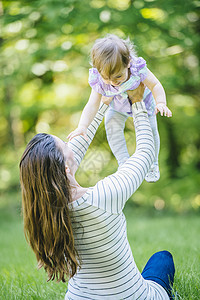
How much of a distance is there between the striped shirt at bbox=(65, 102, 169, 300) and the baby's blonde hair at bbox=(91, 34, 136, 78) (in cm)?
23

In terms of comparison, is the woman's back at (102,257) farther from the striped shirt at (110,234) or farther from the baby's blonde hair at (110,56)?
the baby's blonde hair at (110,56)

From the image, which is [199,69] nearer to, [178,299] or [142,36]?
[142,36]

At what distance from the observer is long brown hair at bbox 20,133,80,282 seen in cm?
152

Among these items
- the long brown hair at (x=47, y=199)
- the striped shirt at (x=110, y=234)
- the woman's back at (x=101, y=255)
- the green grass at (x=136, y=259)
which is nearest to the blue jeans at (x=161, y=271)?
the green grass at (x=136, y=259)

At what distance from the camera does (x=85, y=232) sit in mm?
1579

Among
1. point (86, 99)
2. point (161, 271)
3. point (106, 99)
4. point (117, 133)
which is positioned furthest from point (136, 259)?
point (86, 99)

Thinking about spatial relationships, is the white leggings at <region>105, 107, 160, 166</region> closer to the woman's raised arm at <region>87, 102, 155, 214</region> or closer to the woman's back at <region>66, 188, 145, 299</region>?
the woman's raised arm at <region>87, 102, 155, 214</region>

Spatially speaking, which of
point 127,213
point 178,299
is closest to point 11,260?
point 178,299

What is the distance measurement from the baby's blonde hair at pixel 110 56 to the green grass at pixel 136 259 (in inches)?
33.5

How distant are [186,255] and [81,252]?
5.45ft

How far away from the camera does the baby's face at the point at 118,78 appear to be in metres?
1.73

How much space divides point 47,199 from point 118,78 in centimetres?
68

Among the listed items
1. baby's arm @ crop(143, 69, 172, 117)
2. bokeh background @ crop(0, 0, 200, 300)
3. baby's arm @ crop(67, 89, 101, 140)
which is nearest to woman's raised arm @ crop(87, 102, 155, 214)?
baby's arm @ crop(143, 69, 172, 117)

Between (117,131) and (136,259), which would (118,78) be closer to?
(117,131)
